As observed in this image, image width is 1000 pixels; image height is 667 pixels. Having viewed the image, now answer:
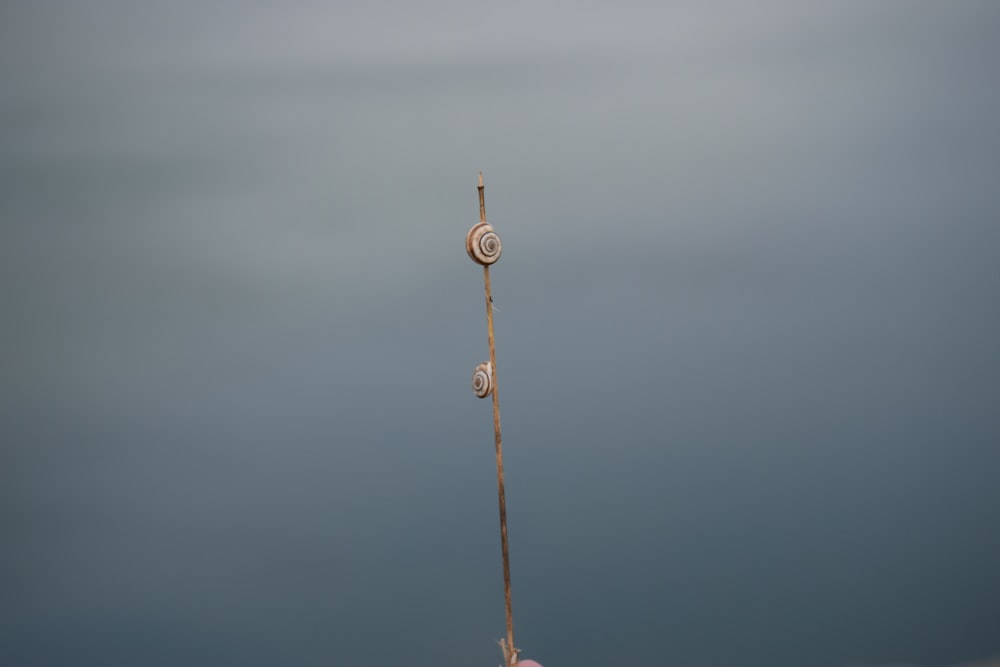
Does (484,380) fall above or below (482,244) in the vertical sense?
below

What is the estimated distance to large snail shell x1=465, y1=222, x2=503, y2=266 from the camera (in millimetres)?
5785

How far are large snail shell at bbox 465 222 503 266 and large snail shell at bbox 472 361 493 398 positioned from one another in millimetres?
670

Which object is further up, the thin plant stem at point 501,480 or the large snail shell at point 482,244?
the large snail shell at point 482,244

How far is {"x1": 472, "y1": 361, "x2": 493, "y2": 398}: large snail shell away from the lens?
5.86m

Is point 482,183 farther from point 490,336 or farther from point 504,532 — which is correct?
point 504,532

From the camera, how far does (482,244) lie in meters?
5.81

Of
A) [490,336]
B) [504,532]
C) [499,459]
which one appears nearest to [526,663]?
[504,532]

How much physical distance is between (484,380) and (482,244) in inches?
34.5

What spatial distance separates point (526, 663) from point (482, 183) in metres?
3.14

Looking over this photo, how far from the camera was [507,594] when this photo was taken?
5.96 meters

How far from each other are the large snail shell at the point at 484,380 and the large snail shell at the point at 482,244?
0.67 metres

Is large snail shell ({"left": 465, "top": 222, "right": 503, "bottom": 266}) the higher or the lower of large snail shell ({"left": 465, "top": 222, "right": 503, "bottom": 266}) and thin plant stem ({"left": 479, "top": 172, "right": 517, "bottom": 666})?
the higher

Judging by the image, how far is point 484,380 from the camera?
5863mm

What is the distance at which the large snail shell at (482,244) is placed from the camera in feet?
19.0
